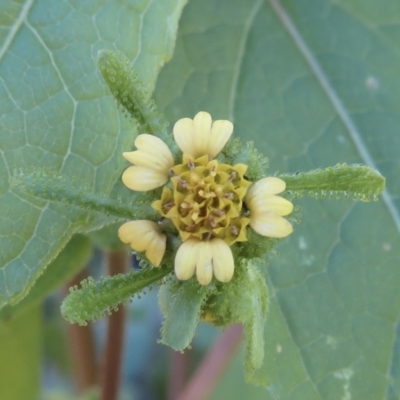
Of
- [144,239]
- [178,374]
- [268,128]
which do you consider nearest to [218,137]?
[144,239]

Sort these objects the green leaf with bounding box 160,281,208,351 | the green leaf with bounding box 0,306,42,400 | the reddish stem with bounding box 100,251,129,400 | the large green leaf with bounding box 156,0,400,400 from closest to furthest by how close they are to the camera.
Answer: the green leaf with bounding box 160,281,208,351 → the large green leaf with bounding box 156,0,400,400 → the reddish stem with bounding box 100,251,129,400 → the green leaf with bounding box 0,306,42,400

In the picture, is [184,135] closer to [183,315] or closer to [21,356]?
[183,315]

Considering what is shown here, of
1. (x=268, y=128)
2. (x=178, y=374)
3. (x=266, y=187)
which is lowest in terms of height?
(x=178, y=374)

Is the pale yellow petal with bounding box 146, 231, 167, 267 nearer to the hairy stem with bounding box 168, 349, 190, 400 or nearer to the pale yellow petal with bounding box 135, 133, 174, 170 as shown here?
the pale yellow petal with bounding box 135, 133, 174, 170

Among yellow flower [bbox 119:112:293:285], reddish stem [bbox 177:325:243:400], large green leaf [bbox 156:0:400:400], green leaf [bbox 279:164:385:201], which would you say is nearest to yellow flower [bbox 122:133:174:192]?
yellow flower [bbox 119:112:293:285]

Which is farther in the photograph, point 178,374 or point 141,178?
point 178,374

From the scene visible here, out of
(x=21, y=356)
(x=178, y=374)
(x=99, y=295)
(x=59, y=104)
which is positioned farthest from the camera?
(x=178, y=374)

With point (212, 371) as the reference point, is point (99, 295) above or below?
above

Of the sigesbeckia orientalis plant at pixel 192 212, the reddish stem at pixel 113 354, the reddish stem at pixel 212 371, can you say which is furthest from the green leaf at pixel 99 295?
the reddish stem at pixel 212 371
